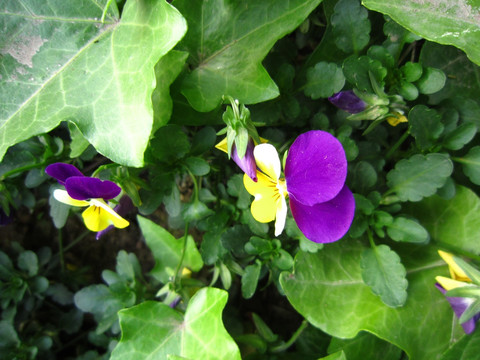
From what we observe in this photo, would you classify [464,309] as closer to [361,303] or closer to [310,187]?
[361,303]

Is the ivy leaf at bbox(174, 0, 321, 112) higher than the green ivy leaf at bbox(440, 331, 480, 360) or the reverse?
higher

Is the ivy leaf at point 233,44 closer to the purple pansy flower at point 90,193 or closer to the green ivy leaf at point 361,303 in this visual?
the purple pansy flower at point 90,193

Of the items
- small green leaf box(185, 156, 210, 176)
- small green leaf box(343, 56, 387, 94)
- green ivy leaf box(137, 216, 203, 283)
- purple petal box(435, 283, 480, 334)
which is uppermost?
small green leaf box(343, 56, 387, 94)

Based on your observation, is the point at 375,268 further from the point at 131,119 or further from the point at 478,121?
the point at 131,119

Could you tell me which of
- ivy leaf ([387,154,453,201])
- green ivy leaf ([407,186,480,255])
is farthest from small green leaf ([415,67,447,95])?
green ivy leaf ([407,186,480,255])

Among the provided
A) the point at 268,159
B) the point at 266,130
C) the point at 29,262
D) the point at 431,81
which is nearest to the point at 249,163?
the point at 268,159

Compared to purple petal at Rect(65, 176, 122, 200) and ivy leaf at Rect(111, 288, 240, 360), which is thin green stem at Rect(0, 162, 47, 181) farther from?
ivy leaf at Rect(111, 288, 240, 360)
